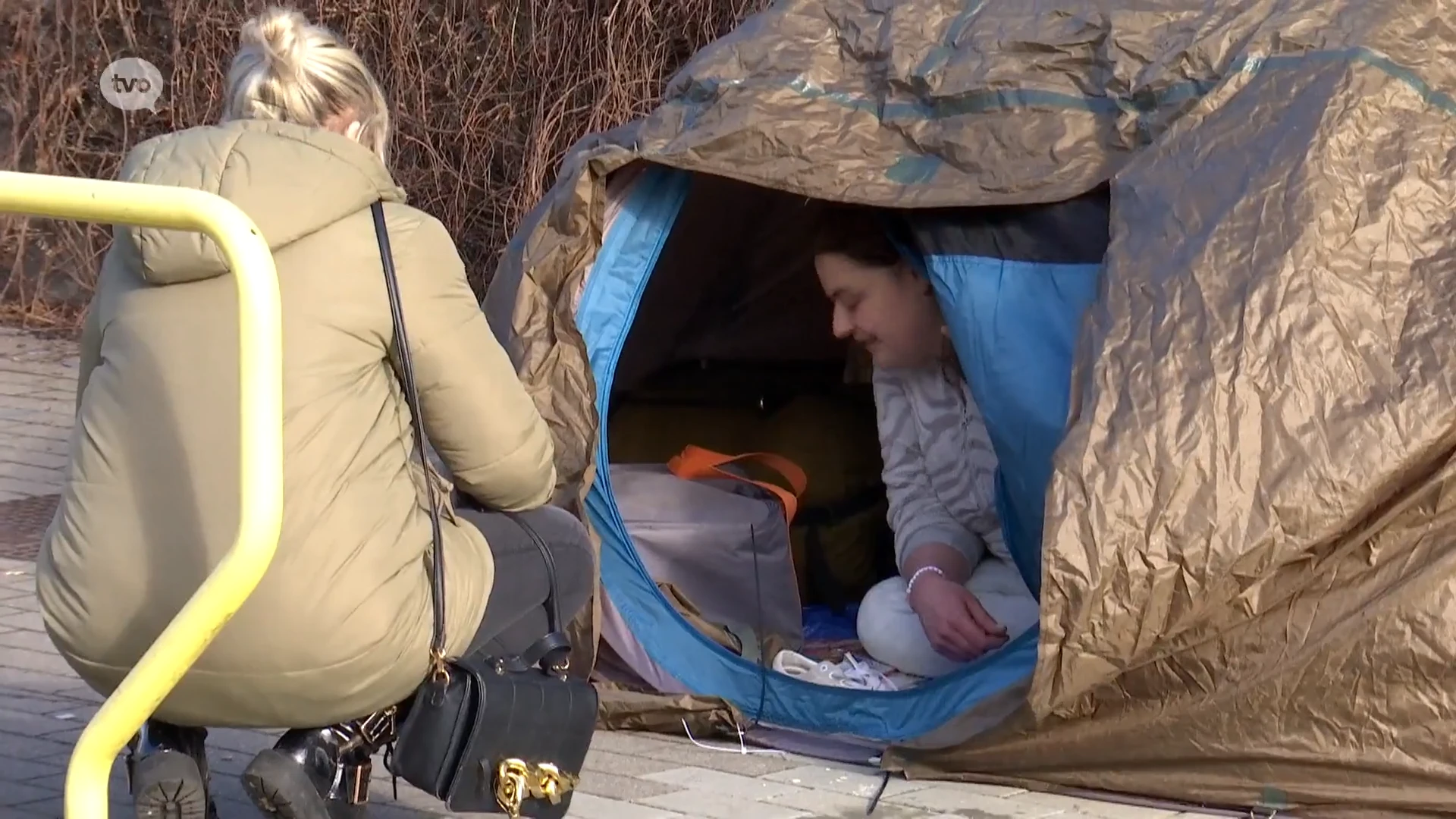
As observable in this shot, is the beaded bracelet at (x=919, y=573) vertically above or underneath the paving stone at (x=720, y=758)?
above

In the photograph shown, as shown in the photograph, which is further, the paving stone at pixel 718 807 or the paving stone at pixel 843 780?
the paving stone at pixel 843 780

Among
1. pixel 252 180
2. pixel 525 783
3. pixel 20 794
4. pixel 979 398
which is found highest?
pixel 252 180

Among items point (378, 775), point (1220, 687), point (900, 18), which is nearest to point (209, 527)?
point (378, 775)

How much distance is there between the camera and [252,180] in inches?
95.1

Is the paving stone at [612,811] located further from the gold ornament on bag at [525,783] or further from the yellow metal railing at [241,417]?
the yellow metal railing at [241,417]

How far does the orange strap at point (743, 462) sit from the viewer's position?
4.46 m

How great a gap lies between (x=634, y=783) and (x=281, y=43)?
5.13ft

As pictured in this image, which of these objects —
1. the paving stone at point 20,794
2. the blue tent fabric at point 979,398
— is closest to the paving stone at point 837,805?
the blue tent fabric at point 979,398

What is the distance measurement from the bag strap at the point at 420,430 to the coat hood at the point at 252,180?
0.24 feet

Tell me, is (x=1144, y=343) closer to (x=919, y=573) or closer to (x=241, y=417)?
(x=919, y=573)

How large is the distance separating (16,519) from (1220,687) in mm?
4017

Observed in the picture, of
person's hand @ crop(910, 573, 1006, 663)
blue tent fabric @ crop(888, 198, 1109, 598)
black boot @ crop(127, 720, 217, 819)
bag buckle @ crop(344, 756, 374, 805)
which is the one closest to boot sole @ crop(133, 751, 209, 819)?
black boot @ crop(127, 720, 217, 819)

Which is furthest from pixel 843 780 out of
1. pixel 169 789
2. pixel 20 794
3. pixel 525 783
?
pixel 20 794

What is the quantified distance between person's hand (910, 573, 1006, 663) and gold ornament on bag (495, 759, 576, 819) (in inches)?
50.8
